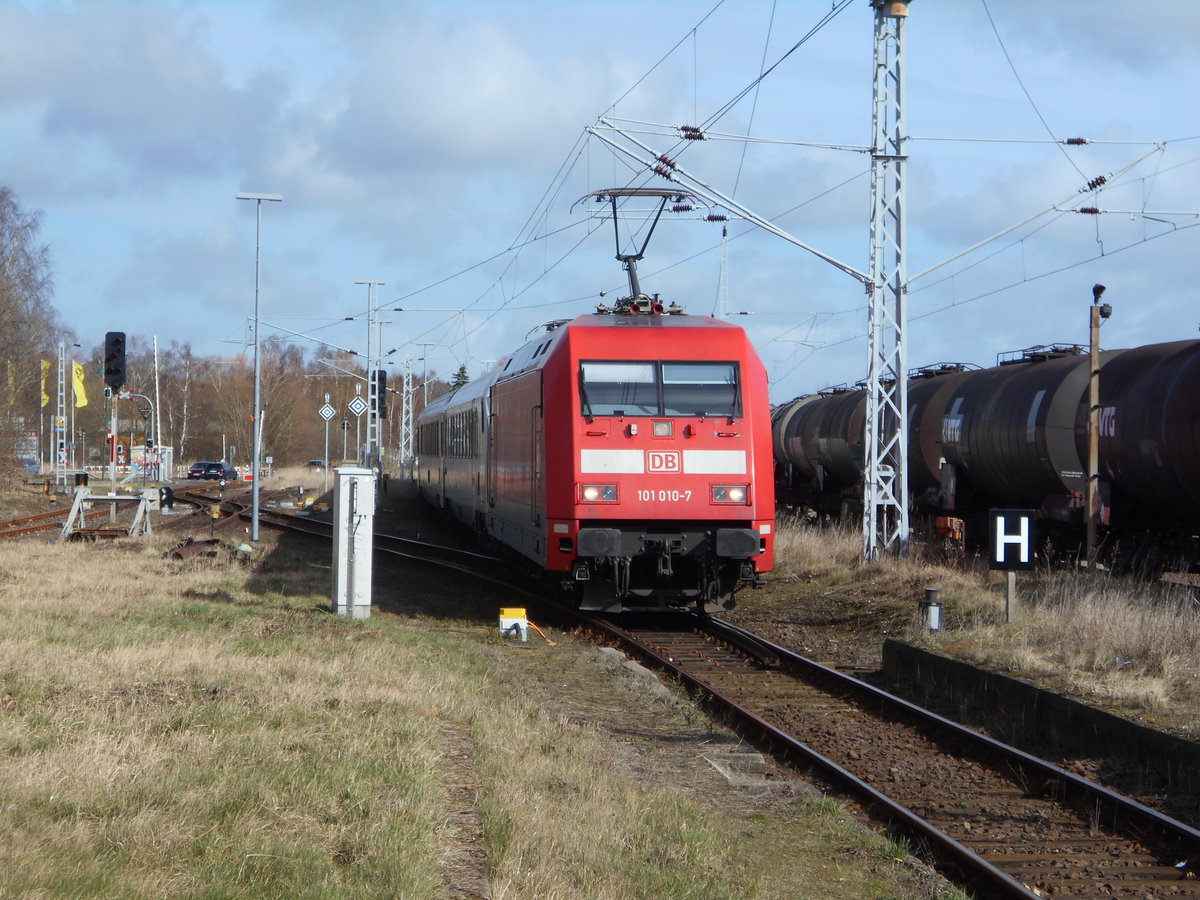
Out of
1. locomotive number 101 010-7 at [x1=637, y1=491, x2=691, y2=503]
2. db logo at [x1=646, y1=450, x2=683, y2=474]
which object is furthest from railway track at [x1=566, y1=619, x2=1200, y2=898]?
db logo at [x1=646, y1=450, x2=683, y2=474]

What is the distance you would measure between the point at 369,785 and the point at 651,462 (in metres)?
7.73

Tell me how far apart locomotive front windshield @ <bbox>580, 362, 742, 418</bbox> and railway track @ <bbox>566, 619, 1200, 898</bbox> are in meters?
3.09

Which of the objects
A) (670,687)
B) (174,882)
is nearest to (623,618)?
(670,687)

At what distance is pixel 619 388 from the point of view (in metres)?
14.1

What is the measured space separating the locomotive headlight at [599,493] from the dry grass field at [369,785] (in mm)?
1845

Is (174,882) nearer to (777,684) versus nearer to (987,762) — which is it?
(987,762)

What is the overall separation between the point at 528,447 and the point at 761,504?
318 centimetres

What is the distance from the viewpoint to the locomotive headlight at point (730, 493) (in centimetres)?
1390

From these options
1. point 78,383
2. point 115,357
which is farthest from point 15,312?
point 115,357

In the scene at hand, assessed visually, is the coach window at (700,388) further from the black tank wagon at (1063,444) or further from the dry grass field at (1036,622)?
the black tank wagon at (1063,444)

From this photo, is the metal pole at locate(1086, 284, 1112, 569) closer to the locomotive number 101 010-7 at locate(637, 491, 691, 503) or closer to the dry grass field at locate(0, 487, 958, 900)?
the locomotive number 101 010-7 at locate(637, 491, 691, 503)

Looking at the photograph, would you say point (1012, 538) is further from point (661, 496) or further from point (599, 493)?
point (599, 493)

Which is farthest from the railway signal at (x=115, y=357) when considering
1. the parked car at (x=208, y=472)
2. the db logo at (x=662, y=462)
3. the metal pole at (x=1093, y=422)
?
the parked car at (x=208, y=472)

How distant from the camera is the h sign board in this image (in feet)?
42.1
